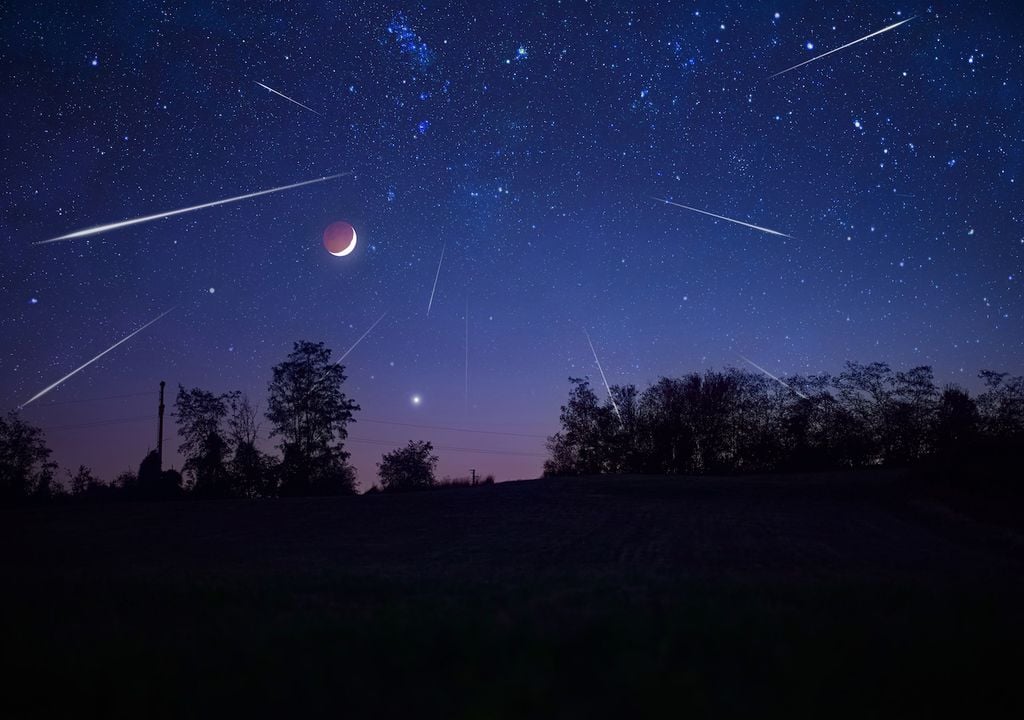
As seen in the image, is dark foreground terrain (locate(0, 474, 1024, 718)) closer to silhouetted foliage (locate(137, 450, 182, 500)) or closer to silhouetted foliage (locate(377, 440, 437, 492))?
silhouetted foliage (locate(137, 450, 182, 500))

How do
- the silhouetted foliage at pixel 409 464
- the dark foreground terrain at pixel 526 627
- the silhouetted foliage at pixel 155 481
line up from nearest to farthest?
the dark foreground terrain at pixel 526 627 < the silhouetted foliage at pixel 155 481 < the silhouetted foliage at pixel 409 464

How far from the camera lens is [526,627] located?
27.6 feet

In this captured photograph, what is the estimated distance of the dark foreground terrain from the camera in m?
5.95

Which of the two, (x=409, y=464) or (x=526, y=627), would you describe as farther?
(x=409, y=464)

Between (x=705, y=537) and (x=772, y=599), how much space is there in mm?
12956

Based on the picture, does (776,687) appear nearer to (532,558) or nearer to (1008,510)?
(532,558)

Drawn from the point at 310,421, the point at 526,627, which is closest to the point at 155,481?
the point at 310,421

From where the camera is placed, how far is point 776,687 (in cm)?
610

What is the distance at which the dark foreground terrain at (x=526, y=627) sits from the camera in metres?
5.95

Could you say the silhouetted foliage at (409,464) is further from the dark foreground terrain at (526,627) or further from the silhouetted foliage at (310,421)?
the dark foreground terrain at (526,627)

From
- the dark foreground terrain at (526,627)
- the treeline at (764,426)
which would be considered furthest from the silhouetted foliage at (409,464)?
the dark foreground terrain at (526,627)

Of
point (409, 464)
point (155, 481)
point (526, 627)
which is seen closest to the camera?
point (526, 627)

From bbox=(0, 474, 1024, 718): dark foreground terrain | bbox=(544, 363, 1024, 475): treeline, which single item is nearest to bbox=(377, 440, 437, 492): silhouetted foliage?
bbox=(544, 363, 1024, 475): treeline

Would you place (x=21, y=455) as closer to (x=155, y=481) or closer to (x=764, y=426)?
(x=155, y=481)
